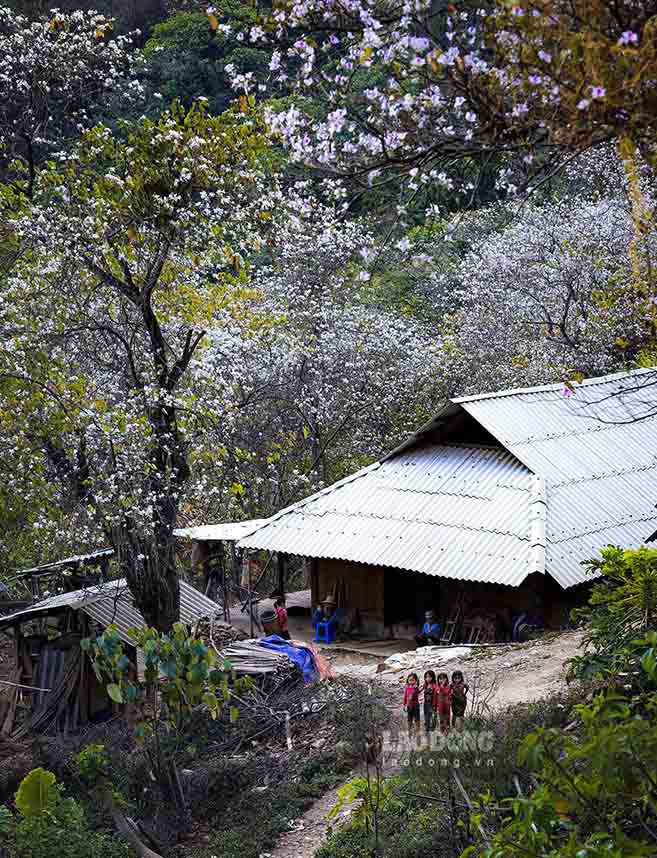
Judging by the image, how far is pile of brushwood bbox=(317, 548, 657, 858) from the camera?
15.1ft

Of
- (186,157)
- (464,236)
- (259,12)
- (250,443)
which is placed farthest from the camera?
(464,236)

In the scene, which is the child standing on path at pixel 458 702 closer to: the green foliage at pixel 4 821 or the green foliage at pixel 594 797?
the green foliage at pixel 4 821

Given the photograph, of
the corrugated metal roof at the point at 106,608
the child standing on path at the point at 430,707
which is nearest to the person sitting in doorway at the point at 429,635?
the corrugated metal roof at the point at 106,608

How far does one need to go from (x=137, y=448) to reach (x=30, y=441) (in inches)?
87.5

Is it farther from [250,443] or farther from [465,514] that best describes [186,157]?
[250,443]

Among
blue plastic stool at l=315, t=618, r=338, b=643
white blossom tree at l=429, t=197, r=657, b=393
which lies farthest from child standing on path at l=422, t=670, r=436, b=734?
white blossom tree at l=429, t=197, r=657, b=393

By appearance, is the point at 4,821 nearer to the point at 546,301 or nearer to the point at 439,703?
the point at 439,703

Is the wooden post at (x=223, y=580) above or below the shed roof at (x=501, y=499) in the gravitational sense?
below

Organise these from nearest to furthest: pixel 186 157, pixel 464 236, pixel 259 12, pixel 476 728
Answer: pixel 259 12, pixel 476 728, pixel 186 157, pixel 464 236

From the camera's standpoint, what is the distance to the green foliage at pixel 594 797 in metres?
4.45

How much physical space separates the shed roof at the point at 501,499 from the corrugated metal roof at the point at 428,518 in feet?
0.08

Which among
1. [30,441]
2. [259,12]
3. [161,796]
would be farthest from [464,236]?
[259,12]

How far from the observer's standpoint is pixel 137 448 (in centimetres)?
1556

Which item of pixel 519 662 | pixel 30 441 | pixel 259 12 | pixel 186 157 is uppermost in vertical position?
pixel 186 157
